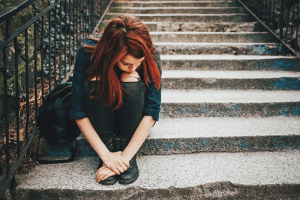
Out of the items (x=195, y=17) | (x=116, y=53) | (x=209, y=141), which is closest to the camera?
(x=116, y=53)

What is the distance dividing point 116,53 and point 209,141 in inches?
40.5

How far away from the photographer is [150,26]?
354 centimetres

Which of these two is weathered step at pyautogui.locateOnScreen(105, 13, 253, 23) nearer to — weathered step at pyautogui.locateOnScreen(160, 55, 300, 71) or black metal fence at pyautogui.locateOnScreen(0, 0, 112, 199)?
weathered step at pyautogui.locateOnScreen(160, 55, 300, 71)

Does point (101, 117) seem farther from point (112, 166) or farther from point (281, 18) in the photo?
point (281, 18)

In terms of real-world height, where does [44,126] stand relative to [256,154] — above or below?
above

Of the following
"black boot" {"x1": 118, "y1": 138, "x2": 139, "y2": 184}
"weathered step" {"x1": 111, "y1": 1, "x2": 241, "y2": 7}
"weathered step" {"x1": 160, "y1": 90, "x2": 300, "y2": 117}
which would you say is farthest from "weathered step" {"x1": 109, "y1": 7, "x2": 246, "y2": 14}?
"black boot" {"x1": 118, "y1": 138, "x2": 139, "y2": 184}

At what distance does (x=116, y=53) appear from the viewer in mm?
1169

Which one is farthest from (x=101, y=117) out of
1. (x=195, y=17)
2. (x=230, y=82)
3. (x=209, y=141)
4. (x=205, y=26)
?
(x=195, y=17)

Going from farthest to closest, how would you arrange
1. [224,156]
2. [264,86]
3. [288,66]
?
[288,66]
[264,86]
[224,156]

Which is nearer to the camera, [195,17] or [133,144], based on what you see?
[133,144]

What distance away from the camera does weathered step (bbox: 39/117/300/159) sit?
5.67ft

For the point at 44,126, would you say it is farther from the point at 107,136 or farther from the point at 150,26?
the point at 150,26

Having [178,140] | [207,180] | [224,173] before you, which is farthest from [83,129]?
[224,173]

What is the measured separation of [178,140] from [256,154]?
0.61 metres
